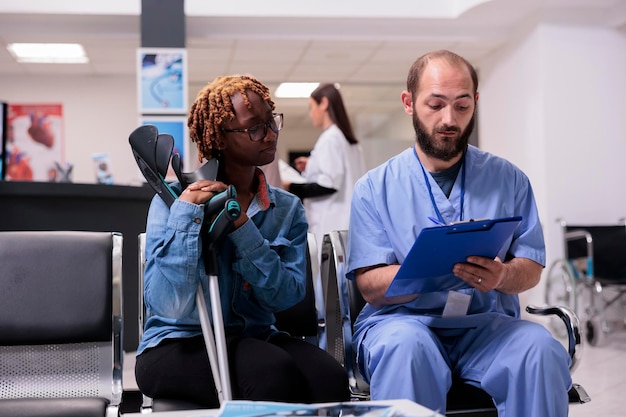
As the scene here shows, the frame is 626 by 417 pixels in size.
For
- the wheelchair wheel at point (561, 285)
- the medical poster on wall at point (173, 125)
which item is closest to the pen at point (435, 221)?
the wheelchair wheel at point (561, 285)

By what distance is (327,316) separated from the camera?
6.10 feet

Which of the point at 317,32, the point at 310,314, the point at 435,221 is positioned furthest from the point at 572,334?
the point at 317,32

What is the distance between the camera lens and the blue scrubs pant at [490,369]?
1479 mm

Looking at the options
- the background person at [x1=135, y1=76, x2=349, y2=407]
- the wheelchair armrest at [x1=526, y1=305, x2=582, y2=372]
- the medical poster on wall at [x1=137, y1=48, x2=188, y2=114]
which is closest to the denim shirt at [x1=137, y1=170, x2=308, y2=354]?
the background person at [x1=135, y1=76, x2=349, y2=407]

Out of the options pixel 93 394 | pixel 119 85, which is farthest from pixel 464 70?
pixel 119 85

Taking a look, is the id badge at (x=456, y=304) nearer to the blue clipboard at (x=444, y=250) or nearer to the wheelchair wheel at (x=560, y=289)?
the blue clipboard at (x=444, y=250)

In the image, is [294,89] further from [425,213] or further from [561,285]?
[425,213]

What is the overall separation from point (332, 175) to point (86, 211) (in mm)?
1334

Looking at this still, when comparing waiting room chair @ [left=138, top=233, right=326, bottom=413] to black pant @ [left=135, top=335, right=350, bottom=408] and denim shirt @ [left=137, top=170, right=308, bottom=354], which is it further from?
black pant @ [left=135, top=335, right=350, bottom=408]

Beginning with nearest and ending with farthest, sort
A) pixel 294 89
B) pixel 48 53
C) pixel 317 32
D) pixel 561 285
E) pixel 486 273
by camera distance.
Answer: pixel 486 273
pixel 561 285
pixel 317 32
pixel 48 53
pixel 294 89

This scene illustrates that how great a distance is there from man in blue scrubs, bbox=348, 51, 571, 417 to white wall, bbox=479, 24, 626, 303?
478 centimetres

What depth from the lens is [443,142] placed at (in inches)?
68.9

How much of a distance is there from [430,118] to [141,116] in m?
4.36

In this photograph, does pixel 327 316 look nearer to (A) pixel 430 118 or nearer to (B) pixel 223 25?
(A) pixel 430 118
